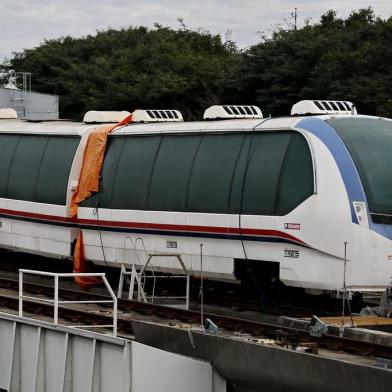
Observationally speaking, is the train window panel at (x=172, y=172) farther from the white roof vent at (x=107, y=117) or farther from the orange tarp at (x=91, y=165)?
the white roof vent at (x=107, y=117)

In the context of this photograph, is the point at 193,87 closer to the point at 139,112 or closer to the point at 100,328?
the point at 139,112

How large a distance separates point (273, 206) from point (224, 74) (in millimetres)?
34541

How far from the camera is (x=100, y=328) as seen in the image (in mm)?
14984

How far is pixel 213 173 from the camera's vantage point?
17.3 metres

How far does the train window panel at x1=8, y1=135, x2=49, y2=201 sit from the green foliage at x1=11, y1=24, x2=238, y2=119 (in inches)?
1054

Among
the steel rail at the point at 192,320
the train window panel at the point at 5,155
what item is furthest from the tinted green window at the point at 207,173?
the train window panel at the point at 5,155

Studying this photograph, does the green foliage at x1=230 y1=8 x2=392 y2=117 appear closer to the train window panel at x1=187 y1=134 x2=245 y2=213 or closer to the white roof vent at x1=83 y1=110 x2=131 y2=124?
the white roof vent at x1=83 y1=110 x2=131 y2=124

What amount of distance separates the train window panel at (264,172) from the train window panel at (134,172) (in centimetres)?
244

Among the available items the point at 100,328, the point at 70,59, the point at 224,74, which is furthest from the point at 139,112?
the point at 70,59

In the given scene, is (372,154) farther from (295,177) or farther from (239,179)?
(239,179)

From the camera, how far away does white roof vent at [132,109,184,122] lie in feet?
65.8

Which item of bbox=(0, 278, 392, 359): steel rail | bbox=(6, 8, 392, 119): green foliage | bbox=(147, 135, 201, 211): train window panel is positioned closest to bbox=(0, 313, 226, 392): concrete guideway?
bbox=(0, 278, 392, 359): steel rail

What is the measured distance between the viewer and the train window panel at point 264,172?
16.2 meters

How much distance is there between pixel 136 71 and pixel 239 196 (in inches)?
1531
